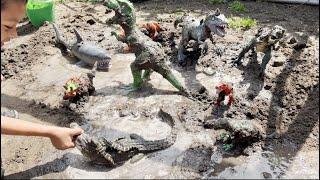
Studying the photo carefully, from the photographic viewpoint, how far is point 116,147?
423cm

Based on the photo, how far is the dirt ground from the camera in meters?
4.26

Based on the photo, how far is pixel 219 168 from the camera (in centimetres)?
420

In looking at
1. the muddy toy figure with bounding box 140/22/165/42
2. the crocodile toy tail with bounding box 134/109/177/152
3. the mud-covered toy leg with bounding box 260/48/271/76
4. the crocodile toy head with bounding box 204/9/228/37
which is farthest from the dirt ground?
the crocodile toy head with bounding box 204/9/228/37

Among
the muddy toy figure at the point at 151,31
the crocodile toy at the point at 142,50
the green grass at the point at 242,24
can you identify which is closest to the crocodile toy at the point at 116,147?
the crocodile toy at the point at 142,50

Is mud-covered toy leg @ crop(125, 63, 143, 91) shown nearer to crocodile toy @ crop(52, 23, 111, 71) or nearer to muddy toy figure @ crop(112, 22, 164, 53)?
crocodile toy @ crop(52, 23, 111, 71)

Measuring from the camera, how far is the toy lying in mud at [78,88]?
527 cm

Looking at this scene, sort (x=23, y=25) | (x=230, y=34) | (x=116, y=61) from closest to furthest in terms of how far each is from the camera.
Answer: (x=116, y=61) → (x=230, y=34) → (x=23, y=25)

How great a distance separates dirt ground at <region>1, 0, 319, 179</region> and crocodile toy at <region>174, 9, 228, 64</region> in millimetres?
239

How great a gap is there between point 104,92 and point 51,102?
684mm

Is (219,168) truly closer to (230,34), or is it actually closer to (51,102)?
(51,102)

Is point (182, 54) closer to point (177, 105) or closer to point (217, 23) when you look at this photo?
point (217, 23)

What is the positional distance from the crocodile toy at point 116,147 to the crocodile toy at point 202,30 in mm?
1672

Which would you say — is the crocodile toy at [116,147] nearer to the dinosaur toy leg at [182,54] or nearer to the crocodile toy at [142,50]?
the crocodile toy at [142,50]

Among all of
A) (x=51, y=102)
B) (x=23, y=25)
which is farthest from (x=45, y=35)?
(x=51, y=102)
